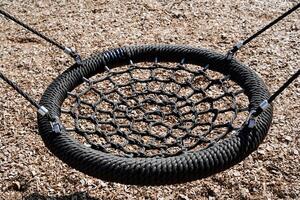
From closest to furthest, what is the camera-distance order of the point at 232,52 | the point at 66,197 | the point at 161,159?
the point at 161,159 < the point at 232,52 < the point at 66,197

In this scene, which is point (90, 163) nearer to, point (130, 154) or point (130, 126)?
point (130, 154)

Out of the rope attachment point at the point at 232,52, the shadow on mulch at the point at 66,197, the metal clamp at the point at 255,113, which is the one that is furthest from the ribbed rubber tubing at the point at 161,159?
the shadow on mulch at the point at 66,197

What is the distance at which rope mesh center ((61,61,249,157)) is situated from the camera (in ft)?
5.86

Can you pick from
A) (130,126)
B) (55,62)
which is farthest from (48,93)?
(55,62)

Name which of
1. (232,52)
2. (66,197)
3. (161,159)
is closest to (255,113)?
(161,159)

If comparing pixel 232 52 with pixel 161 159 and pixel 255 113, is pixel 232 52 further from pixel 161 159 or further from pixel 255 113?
pixel 161 159

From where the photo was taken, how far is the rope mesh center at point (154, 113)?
5.86ft

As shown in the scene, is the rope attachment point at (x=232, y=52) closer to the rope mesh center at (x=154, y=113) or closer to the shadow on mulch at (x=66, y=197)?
the rope mesh center at (x=154, y=113)

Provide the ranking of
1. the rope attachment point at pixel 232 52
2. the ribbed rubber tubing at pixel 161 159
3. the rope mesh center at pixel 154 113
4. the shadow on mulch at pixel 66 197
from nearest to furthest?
the ribbed rubber tubing at pixel 161 159 → the rope mesh center at pixel 154 113 → the rope attachment point at pixel 232 52 → the shadow on mulch at pixel 66 197

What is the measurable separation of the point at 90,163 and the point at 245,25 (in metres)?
2.28

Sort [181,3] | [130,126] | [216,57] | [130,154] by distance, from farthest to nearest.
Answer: [181,3], [216,57], [130,126], [130,154]

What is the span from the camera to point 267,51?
318 centimetres

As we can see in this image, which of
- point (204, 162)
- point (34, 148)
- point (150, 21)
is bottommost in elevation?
point (34, 148)

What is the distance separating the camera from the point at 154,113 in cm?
203
